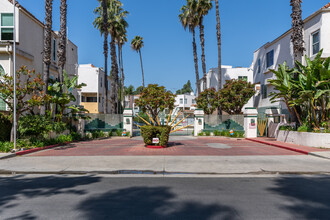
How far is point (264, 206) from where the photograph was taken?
17.1ft

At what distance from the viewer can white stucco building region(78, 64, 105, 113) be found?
37.4 meters

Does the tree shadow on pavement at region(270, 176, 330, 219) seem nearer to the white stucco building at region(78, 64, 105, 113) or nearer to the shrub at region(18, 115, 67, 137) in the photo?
the shrub at region(18, 115, 67, 137)

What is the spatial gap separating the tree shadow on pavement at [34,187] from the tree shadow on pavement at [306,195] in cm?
477

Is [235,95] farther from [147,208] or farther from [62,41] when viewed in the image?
[147,208]

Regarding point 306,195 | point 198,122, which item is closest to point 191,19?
point 198,122

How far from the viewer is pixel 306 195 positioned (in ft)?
19.6

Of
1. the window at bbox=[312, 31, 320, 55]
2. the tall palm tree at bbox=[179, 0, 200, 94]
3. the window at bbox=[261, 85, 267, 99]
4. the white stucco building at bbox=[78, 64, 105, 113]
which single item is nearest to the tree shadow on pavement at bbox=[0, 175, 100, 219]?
the window at bbox=[312, 31, 320, 55]

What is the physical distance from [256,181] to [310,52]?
52.5ft

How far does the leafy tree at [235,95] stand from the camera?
87.4ft

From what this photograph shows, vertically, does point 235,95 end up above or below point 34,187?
above

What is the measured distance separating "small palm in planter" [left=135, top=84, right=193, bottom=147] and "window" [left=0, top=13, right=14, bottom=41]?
9.65 metres

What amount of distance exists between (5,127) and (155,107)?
849 cm

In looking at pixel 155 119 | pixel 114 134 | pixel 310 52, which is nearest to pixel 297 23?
pixel 310 52

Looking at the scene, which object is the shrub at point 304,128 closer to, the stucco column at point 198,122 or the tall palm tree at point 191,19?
the stucco column at point 198,122
